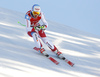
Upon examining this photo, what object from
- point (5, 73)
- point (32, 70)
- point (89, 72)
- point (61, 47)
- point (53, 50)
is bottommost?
point (5, 73)

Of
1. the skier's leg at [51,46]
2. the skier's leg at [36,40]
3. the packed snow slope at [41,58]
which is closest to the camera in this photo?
the packed snow slope at [41,58]

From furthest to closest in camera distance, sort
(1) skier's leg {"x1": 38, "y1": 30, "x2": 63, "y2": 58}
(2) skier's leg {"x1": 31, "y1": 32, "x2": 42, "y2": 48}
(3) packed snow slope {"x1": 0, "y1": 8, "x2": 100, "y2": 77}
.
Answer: (1) skier's leg {"x1": 38, "y1": 30, "x2": 63, "y2": 58} < (2) skier's leg {"x1": 31, "y1": 32, "x2": 42, "y2": 48} < (3) packed snow slope {"x1": 0, "y1": 8, "x2": 100, "y2": 77}

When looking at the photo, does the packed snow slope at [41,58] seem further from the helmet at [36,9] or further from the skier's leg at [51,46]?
the helmet at [36,9]

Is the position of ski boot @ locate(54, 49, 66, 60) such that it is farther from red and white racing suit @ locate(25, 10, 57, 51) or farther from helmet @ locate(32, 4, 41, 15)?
helmet @ locate(32, 4, 41, 15)

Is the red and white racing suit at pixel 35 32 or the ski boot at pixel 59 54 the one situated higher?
the red and white racing suit at pixel 35 32

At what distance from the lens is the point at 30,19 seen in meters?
6.40

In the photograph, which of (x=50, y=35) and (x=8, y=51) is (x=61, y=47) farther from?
(x=8, y=51)

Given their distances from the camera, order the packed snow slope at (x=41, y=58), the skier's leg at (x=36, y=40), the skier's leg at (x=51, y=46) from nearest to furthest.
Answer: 1. the packed snow slope at (x=41, y=58)
2. the skier's leg at (x=36, y=40)
3. the skier's leg at (x=51, y=46)

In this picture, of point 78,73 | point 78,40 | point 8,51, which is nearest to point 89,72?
point 78,73

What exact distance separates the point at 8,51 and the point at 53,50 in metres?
1.26

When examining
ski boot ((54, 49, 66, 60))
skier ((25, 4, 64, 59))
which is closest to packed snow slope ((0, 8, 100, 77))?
ski boot ((54, 49, 66, 60))

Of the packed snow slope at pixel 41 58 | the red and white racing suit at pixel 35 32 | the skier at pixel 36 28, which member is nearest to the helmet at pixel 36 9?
the skier at pixel 36 28

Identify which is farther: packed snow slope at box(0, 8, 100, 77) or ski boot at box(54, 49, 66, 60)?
ski boot at box(54, 49, 66, 60)

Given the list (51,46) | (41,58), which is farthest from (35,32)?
(41,58)
